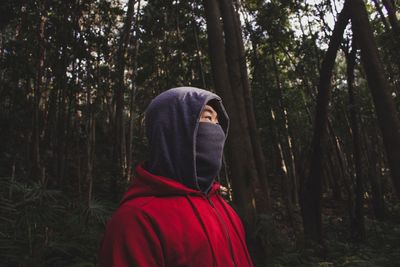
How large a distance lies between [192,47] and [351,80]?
340 inches

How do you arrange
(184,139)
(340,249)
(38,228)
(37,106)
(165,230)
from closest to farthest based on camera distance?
(165,230) < (184,139) < (38,228) < (340,249) < (37,106)

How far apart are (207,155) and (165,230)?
1.44 feet

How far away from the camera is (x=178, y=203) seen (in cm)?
137

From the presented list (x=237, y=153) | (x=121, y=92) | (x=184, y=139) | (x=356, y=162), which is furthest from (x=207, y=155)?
(x=121, y=92)

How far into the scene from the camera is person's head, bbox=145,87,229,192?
4.79ft

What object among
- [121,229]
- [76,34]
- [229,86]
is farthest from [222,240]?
[76,34]

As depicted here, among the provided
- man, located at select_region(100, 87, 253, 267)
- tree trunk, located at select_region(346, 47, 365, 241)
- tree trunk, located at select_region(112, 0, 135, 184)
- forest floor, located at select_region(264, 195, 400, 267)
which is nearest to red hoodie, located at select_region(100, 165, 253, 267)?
man, located at select_region(100, 87, 253, 267)

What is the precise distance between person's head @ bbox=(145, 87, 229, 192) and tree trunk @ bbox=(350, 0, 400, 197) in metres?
3.11

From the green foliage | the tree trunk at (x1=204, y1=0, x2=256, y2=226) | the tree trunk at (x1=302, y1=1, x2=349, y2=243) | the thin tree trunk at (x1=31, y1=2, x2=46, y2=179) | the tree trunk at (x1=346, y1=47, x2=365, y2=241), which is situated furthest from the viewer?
the thin tree trunk at (x1=31, y1=2, x2=46, y2=179)

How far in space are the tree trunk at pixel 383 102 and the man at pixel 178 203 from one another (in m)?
3.02

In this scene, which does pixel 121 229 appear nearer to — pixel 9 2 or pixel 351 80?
pixel 351 80

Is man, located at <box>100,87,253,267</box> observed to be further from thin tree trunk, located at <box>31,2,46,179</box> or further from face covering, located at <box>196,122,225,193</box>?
thin tree trunk, located at <box>31,2,46,179</box>

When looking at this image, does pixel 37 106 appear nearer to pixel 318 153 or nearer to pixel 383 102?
pixel 318 153

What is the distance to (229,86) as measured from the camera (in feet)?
18.2
